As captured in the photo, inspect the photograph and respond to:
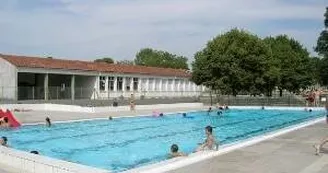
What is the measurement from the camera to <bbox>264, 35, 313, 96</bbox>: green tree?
5753 centimetres

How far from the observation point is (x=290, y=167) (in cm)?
883

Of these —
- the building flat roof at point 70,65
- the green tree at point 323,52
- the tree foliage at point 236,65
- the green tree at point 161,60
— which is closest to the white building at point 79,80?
the building flat roof at point 70,65

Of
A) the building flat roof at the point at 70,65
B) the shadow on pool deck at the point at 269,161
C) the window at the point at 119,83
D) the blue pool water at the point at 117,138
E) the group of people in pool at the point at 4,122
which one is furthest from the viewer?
the window at the point at 119,83

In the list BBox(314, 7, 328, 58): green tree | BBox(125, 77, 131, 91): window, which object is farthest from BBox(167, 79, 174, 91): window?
BBox(314, 7, 328, 58): green tree

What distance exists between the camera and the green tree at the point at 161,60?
114375 millimetres

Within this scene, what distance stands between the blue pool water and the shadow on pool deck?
2643 mm

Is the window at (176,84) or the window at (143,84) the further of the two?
the window at (176,84)

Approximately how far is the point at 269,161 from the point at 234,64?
37471 mm

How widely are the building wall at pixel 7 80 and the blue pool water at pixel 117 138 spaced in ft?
61.7

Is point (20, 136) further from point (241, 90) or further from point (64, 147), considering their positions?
point (241, 90)

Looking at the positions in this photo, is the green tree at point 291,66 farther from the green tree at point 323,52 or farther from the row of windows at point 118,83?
the row of windows at point 118,83

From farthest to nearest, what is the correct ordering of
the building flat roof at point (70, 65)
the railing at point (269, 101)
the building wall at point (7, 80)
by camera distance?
the building flat roof at point (70, 65), the building wall at point (7, 80), the railing at point (269, 101)

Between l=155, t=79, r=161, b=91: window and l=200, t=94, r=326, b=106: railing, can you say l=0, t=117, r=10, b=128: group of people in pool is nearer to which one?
l=200, t=94, r=326, b=106: railing

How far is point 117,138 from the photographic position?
1958 centimetres
